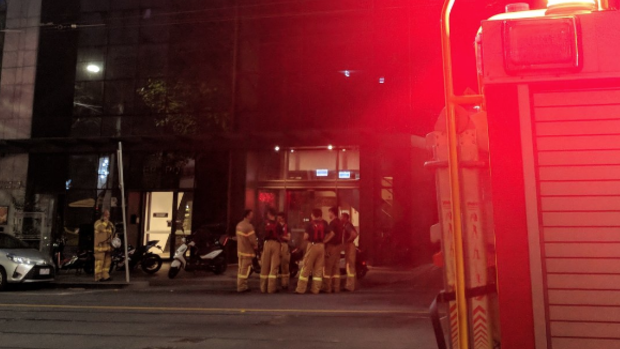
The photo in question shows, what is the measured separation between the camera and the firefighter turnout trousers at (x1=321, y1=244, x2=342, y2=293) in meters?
12.4

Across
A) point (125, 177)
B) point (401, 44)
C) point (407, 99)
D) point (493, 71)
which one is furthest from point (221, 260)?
point (493, 71)

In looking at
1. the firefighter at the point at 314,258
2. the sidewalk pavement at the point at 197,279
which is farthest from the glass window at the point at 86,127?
the firefighter at the point at 314,258

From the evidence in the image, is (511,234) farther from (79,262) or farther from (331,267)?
(79,262)

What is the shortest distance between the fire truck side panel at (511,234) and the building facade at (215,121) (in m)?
15.4

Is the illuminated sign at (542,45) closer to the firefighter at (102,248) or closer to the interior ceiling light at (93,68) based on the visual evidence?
the firefighter at (102,248)

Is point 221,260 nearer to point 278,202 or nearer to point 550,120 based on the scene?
point 278,202

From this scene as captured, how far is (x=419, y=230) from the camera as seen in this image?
18.6 m

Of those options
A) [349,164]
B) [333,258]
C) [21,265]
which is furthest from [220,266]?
Result: [349,164]

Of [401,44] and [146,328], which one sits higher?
[401,44]

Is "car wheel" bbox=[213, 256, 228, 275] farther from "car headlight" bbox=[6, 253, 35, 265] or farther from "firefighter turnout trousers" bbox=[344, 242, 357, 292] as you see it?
"car headlight" bbox=[6, 253, 35, 265]

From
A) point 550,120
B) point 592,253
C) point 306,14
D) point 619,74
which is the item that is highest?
point 306,14

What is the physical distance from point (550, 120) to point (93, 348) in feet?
20.6

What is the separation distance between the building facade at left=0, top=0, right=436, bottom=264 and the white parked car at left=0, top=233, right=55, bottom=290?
4170 mm

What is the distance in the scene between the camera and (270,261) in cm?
1259
